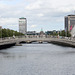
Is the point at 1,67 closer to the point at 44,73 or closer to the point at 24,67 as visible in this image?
the point at 24,67

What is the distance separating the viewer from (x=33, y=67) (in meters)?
56.8

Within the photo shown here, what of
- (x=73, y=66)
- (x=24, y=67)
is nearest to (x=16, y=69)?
(x=24, y=67)

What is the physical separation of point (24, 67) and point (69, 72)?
9.19 meters

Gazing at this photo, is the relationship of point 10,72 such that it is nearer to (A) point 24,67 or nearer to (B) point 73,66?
(A) point 24,67

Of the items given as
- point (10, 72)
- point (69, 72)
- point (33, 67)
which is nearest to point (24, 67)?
point (33, 67)

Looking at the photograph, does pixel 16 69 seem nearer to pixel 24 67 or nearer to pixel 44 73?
pixel 24 67

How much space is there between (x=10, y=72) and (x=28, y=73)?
119 inches

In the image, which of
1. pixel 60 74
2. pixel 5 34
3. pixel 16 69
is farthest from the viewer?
pixel 5 34

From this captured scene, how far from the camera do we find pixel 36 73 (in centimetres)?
5028

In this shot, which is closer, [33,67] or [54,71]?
[54,71]

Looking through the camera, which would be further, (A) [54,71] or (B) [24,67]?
(B) [24,67]

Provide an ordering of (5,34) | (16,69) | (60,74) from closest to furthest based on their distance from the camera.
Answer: (60,74) < (16,69) < (5,34)

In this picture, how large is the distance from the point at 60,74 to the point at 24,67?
9489 mm

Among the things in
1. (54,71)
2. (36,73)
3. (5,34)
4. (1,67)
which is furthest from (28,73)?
(5,34)
